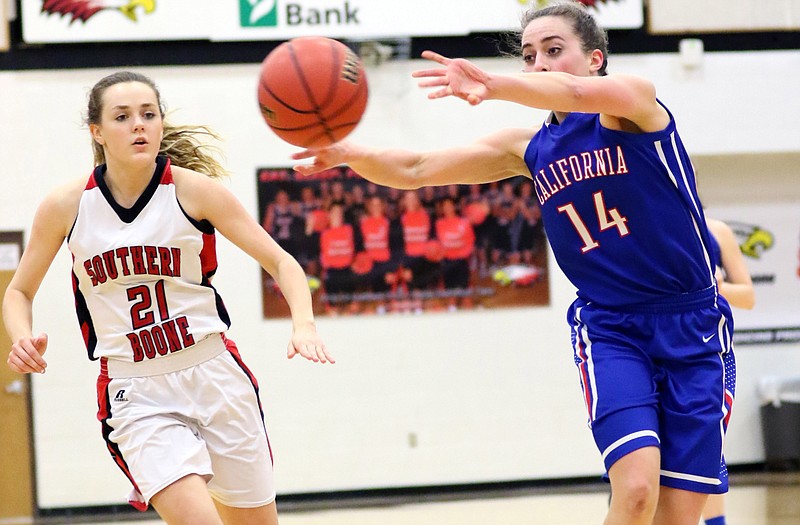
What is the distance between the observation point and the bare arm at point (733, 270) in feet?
17.3

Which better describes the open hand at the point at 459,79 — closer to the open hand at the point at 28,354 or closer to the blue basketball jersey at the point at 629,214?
the blue basketball jersey at the point at 629,214

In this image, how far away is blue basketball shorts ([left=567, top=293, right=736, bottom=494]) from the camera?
2.95 meters

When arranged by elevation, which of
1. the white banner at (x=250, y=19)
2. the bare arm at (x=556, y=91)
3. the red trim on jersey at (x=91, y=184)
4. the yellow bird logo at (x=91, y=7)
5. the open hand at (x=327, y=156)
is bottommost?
the red trim on jersey at (x=91, y=184)

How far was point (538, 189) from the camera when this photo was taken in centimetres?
329

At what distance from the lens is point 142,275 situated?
10.8 ft

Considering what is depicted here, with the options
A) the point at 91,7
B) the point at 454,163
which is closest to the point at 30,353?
the point at 454,163

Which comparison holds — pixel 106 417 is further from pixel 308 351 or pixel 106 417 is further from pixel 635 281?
pixel 635 281

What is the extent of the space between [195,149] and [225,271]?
458cm

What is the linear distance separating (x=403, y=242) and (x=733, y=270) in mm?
3547

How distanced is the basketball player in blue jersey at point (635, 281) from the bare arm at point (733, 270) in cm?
216

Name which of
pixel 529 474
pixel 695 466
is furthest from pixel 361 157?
pixel 529 474

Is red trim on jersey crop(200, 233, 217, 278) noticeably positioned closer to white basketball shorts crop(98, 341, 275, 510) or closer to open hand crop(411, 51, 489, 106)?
white basketball shorts crop(98, 341, 275, 510)

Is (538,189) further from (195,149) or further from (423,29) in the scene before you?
(423,29)

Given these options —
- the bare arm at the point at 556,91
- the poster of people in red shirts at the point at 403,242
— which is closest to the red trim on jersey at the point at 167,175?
the bare arm at the point at 556,91
